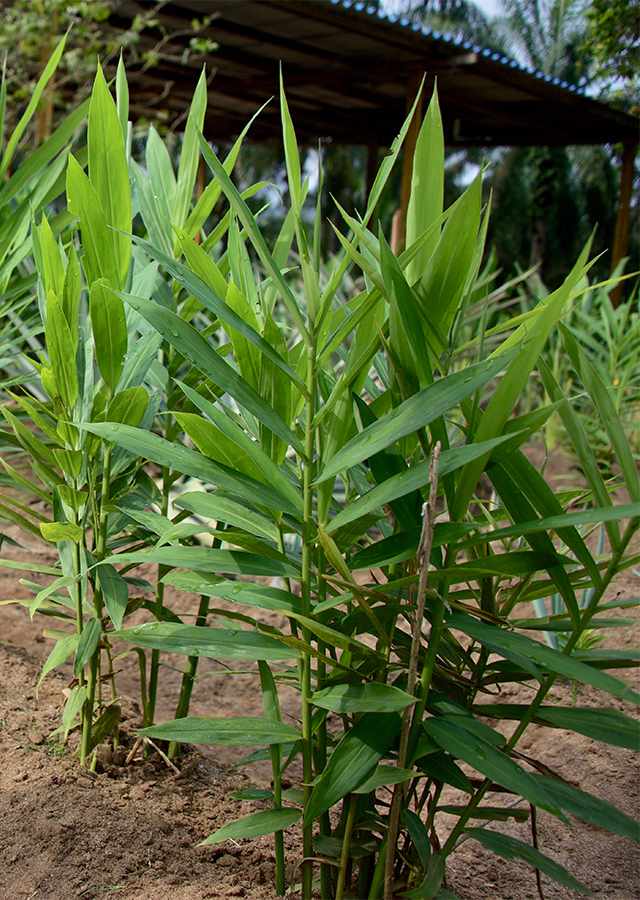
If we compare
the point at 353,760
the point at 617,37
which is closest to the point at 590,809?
the point at 353,760

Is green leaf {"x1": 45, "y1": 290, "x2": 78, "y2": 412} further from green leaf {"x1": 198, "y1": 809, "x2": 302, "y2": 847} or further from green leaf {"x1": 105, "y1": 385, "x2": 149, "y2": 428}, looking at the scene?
green leaf {"x1": 198, "y1": 809, "x2": 302, "y2": 847}

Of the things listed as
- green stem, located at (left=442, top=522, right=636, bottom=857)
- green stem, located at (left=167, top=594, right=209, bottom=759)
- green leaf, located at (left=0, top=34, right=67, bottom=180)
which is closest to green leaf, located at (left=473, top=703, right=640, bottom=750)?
green stem, located at (left=442, top=522, right=636, bottom=857)

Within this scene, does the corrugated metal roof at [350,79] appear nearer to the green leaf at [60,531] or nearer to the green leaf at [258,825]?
the green leaf at [60,531]

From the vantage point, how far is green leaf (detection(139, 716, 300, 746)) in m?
0.65

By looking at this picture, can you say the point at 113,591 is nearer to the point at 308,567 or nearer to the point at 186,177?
the point at 308,567

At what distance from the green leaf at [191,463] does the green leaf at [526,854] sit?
33 centimetres

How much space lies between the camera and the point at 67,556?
96 cm

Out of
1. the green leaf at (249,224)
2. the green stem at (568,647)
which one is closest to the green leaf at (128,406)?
the green leaf at (249,224)

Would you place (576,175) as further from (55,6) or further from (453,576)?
(453,576)

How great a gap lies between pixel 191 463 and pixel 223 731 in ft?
0.78

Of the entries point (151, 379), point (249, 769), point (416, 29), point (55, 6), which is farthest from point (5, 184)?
point (416, 29)

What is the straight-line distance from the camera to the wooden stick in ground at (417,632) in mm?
565

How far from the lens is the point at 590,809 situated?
0.59 m

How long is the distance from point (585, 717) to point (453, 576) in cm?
15
